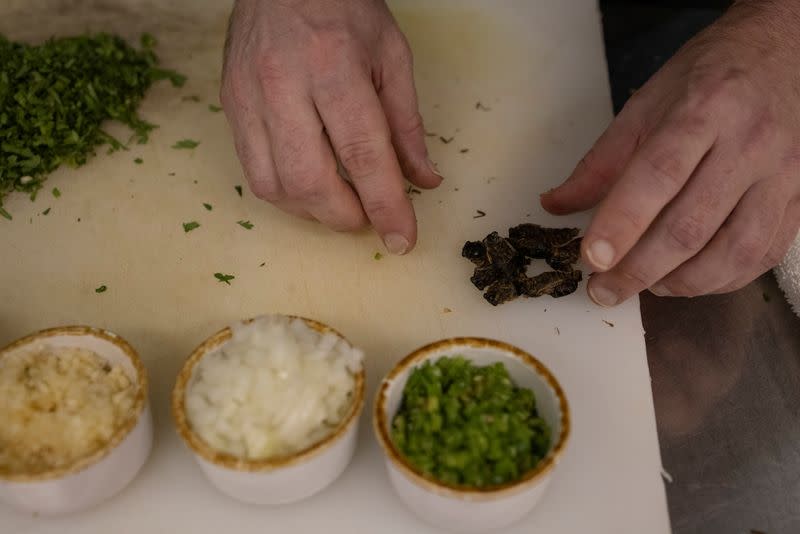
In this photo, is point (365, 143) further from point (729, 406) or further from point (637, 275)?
point (729, 406)

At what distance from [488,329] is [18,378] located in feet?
4.52

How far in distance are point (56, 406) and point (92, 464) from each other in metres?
0.22

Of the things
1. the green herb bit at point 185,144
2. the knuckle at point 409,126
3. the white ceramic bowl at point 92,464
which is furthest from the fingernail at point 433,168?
the white ceramic bowl at point 92,464

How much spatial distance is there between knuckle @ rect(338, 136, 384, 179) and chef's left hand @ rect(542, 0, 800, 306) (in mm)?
715

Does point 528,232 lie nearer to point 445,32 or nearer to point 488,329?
point 488,329

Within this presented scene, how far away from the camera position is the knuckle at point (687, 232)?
2348 mm

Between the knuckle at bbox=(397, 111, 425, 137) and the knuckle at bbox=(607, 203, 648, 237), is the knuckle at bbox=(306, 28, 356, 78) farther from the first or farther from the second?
the knuckle at bbox=(607, 203, 648, 237)

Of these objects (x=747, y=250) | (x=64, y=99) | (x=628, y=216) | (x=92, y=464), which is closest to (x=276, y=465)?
(x=92, y=464)

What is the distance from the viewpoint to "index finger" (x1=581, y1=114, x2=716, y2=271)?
229 cm

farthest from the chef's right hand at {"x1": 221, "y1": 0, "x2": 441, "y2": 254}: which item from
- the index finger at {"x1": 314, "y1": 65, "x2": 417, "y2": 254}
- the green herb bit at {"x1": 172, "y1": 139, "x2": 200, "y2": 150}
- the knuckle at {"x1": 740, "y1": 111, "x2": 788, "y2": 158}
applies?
the knuckle at {"x1": 740, "y1": 111, "x2": 788, "y2": 158}

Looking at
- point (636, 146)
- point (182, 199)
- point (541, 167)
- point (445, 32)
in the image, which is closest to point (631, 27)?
point (445, 32)

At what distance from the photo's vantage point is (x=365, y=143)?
2564 millimetres

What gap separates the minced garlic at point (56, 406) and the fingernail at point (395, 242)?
3.07 feet

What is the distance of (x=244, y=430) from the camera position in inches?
80.4
